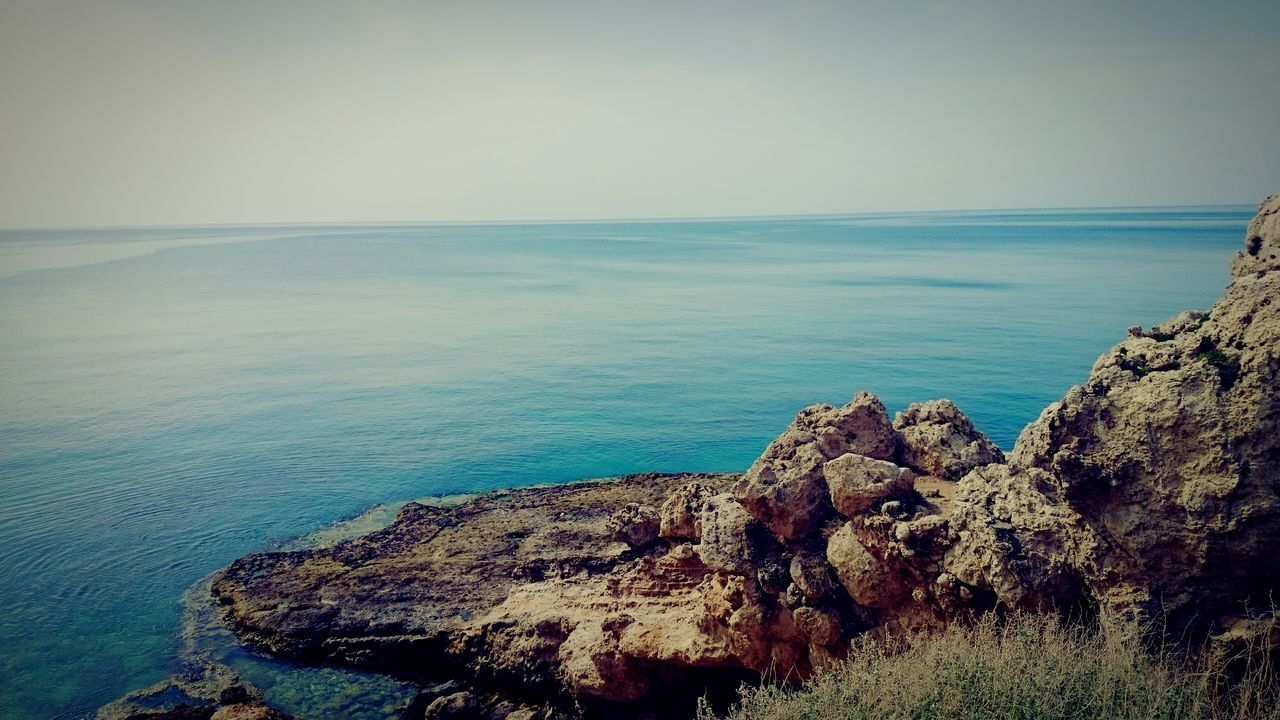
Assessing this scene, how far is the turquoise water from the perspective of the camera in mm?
18984

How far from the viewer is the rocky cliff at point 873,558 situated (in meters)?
8.05

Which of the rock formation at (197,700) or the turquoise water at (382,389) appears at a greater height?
the turquoise water at (382,389)

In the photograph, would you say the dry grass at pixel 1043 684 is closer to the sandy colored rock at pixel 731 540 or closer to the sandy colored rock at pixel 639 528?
the sandy colored rock at pixel 731 540

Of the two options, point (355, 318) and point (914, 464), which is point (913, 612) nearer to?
point (914, 464)

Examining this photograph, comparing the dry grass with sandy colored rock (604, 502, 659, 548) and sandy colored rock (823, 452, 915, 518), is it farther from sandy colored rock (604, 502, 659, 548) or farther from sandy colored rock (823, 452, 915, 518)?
sandy colored rock (604, 502, 659, 548)

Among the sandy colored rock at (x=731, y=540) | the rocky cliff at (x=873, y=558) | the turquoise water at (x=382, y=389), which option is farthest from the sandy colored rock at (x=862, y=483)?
the turquoise water at (x=382, y=389)

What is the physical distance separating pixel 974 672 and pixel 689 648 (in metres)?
4.88

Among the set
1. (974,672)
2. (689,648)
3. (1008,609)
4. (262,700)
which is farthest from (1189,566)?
(262,700)

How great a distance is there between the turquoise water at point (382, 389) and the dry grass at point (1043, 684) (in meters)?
14.5

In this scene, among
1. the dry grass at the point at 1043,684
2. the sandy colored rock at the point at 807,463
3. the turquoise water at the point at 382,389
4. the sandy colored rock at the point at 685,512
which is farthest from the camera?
the turquoise water at the point at 382,389

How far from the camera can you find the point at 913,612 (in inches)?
382

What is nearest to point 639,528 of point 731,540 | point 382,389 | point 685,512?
point 685,512

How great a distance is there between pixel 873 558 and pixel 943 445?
344cm

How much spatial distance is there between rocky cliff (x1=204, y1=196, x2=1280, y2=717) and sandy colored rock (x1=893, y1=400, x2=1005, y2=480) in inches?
1.8
